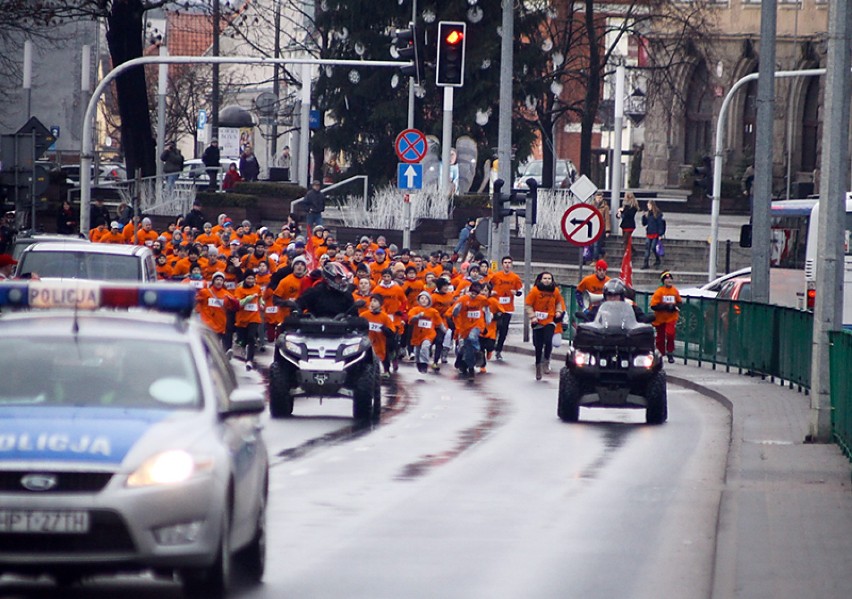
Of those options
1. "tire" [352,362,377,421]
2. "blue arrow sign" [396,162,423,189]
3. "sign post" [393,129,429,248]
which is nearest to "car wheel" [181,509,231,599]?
"tire" [352,362,377,421]

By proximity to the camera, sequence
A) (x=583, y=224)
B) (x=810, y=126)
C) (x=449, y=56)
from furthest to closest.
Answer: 1. (x=810, y=126)
2. (x=583, y=224)
3. (x=449, y=56)

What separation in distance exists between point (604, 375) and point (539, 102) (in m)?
39.8

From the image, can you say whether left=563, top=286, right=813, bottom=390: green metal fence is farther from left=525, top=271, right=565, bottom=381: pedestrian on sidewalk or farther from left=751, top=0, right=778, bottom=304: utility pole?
left=525, top=271, right=565, bottom=381: pedestrian on sidewalk

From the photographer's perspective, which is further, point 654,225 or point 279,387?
point 654,225

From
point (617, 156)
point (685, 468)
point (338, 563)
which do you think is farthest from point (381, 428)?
point (617, 156)

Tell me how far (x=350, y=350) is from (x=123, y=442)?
508 inches

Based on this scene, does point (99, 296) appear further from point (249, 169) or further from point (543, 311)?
point (249, 169)

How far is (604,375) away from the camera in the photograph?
21797 mm

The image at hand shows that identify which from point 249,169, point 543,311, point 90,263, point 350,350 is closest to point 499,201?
point 543,311

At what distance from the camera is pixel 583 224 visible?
3203 centimetres

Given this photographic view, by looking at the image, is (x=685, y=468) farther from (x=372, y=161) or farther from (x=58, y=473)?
(x=372, y=161)

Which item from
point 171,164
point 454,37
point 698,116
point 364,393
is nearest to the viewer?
point 364,393

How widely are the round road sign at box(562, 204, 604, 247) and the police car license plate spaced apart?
24213mm

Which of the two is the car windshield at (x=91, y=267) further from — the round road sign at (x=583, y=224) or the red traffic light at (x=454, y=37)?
the round road sign at (x=583, y=224)
